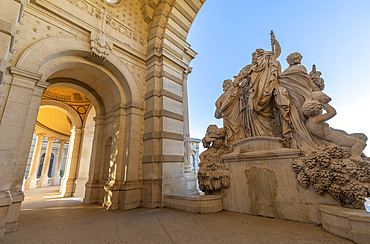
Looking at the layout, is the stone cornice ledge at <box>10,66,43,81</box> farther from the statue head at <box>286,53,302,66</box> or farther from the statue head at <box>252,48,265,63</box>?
the statue head at <box>286,53,302,66</box>

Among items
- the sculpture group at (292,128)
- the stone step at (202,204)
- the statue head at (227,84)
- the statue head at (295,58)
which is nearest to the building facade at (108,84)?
the stone step at (202,204)

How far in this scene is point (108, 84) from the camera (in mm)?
6562

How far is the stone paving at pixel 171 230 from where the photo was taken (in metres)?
2.63

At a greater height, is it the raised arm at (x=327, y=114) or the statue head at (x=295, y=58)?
the statue head at (x=295, y=58)

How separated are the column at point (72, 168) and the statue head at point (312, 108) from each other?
10.2 meters

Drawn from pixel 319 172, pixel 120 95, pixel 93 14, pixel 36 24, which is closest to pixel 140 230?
pixel 319 172

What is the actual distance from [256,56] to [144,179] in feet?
16.9

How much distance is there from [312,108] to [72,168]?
34.1ft

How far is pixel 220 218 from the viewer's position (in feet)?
11.9

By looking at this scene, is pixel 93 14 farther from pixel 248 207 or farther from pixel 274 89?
pixel 248 207

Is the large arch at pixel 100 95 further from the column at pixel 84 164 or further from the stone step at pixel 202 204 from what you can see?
the column at pixel 84 164

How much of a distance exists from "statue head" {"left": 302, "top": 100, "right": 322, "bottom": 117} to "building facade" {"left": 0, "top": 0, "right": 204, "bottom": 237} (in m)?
4.04

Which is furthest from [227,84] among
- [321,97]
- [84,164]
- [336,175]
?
[84,164]

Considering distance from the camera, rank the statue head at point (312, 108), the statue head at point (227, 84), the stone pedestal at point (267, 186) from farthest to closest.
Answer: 1. the statue head at point (227, 84)
2. the statue head at point (312, 108)
3. the stone pedestal at point (267, 186)
